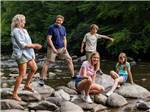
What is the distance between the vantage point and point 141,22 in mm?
23781

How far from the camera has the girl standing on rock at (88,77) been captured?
10062 mm

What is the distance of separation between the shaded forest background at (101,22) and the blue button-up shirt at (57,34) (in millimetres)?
11233

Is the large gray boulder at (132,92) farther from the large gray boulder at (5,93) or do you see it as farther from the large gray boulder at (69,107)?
the large gray boulder at (5,93)

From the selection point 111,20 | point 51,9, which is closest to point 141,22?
point 111,20

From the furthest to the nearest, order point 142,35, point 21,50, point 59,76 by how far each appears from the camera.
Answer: point 142,35 < point 59,76 < point 21,50

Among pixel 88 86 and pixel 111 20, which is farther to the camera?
pixel 111 20

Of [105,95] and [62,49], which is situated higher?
[62,49]

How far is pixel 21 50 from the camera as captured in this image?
970 centimetres

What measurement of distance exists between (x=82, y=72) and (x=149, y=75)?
5.87 meters

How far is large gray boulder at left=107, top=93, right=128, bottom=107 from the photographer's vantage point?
10219 millimetres

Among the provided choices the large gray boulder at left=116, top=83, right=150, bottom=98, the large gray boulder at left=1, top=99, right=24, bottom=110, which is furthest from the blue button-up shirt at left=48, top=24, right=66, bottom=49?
the large gray boulder at left=1, top=99, right=24, bottom=110

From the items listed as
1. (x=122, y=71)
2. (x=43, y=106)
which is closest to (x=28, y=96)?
(x=43, y=106)

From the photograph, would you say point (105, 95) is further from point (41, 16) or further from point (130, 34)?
point (41, 16)

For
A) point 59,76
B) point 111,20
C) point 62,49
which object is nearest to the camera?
point 62,49
